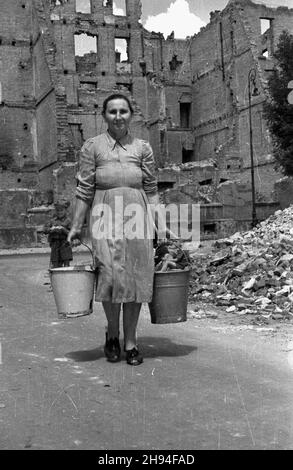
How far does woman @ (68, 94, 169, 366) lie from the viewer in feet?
14.8

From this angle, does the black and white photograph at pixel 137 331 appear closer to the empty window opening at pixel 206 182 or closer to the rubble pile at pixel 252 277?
the rubble pile at pixel 252 277

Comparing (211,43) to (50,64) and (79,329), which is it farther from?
(79,329)

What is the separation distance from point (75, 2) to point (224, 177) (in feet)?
53.7

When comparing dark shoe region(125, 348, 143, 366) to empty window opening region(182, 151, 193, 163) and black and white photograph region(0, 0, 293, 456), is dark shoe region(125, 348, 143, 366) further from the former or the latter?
empty window opening region(182, 151, 193, 163)

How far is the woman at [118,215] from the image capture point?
450cm

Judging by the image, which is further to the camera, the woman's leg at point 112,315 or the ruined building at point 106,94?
the ruined building at point 106,94

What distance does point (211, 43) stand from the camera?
42719mm

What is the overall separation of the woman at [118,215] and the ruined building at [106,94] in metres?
27.4

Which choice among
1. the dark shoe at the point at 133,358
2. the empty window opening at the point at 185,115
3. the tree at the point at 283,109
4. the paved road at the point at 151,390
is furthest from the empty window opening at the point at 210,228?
the empty window opening at the point at 185,115

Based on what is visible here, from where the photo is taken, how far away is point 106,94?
39.1 metres

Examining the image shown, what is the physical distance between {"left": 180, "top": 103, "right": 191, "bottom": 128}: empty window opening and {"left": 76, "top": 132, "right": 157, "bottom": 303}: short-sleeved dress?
42.3m

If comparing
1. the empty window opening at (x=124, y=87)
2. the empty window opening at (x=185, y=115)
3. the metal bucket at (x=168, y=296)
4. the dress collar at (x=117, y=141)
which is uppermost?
the empty window opening at (x=124, y=87)

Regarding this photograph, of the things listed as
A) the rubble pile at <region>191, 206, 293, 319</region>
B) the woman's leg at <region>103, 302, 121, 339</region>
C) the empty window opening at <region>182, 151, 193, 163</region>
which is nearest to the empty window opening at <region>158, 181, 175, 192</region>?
the empty window opening at <region>182, 151, 193, 163</region>
